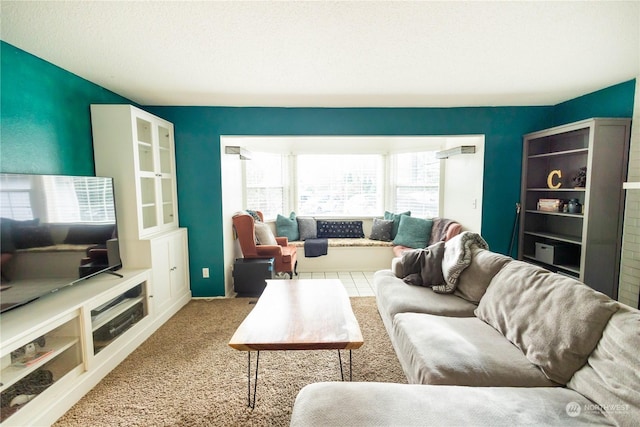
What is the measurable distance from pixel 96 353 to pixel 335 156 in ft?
14.1

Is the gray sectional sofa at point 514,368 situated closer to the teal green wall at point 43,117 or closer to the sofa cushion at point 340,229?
the teal green wall at point 43,117

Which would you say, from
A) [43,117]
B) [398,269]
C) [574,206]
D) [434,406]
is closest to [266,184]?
[398,269]

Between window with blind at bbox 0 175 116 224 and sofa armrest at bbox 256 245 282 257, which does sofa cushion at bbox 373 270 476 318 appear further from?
window with blind at bbox 0 175 116 224

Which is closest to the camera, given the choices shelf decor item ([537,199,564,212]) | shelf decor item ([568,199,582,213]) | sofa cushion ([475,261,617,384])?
sofa cushion ([475,261,617,384])

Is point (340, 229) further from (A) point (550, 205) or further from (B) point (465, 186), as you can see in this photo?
(A) point (550, 205)

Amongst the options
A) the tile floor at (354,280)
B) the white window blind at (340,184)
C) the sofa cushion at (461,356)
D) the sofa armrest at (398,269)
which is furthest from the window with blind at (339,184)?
the sofa cushion at (461,356)

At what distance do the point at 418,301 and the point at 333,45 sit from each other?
1.99 meters

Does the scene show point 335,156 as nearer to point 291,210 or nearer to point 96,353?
point 291,210

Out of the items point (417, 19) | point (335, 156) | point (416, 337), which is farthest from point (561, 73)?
point (335, 156)

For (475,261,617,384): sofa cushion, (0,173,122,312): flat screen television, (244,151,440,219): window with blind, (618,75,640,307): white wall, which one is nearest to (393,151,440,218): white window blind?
(244,151,440,219): window with blind

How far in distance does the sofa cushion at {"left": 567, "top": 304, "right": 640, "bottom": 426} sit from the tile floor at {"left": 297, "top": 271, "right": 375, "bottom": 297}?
2416mm

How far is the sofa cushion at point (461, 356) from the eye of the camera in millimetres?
1393

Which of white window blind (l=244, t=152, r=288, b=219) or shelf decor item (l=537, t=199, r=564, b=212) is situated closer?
shelf decor item (l=537, t=199, r=564, b=212)

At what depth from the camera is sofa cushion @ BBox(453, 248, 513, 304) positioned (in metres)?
2.16
